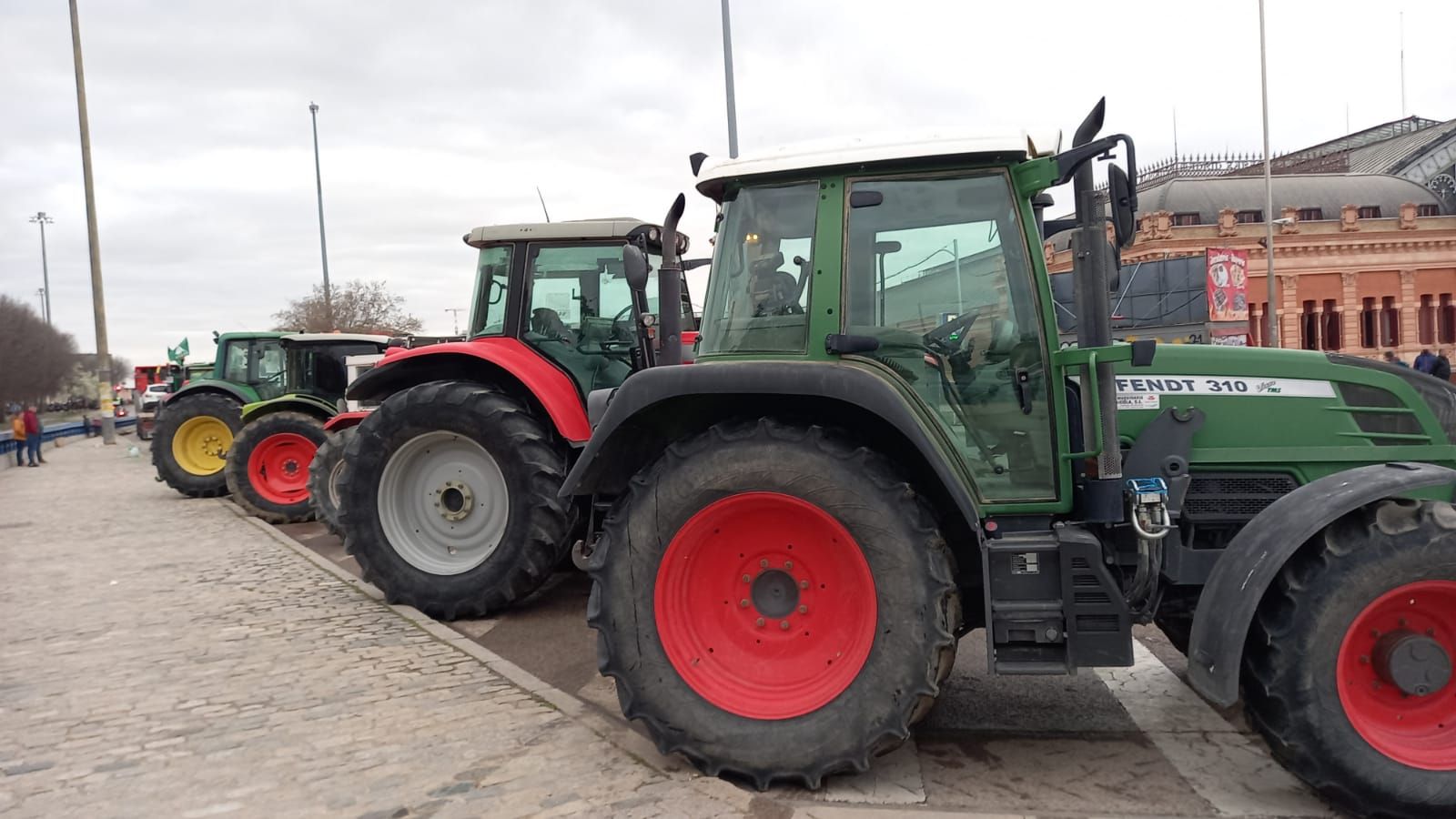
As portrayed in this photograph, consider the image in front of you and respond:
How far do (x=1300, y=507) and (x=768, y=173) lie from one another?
2288mm

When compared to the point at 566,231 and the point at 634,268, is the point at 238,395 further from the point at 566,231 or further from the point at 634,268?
the point at 634,268

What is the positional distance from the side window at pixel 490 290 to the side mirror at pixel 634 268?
9.83ft

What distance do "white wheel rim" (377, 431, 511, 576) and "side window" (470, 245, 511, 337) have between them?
1.00 m

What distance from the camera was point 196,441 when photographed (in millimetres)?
13359

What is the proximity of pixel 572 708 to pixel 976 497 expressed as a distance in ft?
7.10

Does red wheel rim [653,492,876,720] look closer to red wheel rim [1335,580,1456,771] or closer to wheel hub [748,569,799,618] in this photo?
wheel hub [748,569,799,618]

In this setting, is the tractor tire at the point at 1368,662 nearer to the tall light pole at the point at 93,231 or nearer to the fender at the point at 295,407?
the fender at the point at 295,407

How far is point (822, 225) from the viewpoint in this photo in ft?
11.9

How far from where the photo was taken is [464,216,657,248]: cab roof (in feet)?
22.8

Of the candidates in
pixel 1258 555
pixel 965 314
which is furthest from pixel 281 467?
pixel 1258 555

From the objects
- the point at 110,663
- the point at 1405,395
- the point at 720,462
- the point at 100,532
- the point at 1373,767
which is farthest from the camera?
the point at 100,532

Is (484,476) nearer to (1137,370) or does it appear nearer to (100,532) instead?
(1137,370)

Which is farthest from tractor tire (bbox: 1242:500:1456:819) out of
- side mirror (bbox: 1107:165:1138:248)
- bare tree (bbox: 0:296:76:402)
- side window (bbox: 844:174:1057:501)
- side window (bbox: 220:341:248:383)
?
bare tree (bbox: 0:296:76:402)

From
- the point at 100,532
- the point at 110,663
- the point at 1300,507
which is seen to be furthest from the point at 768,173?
the point at 100,532
